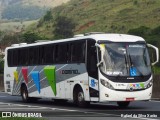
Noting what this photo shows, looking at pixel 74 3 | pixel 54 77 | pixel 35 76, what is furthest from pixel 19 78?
pixel 74 3

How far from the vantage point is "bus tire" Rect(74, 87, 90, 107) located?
2406 cm

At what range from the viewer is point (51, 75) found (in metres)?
27.3

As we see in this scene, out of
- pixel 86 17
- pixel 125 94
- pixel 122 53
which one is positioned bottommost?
pixel 125 94

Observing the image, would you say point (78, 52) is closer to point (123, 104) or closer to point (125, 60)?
point (125, 60)

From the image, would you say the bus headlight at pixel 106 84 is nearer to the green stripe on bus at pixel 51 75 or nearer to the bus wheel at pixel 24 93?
the green stripe on bus at pixel 51 75

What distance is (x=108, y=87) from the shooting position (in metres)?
22.4

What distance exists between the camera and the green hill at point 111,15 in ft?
337

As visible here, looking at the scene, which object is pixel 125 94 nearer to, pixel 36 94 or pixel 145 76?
pixel 145 76

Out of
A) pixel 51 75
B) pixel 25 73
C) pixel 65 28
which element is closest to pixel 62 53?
pixel 51 75

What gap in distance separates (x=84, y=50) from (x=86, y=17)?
102761 millimetres

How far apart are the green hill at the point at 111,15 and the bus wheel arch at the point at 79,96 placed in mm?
72041

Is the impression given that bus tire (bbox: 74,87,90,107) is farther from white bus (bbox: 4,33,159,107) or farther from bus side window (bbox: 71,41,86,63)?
bus side window (bbox: 71,41,86,63)

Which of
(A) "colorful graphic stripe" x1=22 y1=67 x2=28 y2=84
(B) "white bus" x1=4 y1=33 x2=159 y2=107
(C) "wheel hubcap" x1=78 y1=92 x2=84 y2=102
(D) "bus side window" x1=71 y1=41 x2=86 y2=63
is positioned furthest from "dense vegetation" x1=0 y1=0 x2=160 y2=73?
(C) "wheel hubcap" x1=78 y1=92 x2=84 y2=102

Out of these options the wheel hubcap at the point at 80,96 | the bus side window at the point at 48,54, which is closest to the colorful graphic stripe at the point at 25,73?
the bus side window at the point at 48,54
